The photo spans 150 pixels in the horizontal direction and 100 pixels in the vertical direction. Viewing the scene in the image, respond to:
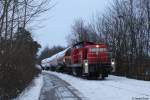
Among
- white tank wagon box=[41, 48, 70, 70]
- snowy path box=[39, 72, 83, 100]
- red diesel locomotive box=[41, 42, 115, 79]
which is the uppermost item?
white tank wagon box=[41, 48, 70, 70]

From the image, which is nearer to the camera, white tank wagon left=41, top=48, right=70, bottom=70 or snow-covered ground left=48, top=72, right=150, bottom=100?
snow-covered ground left=48, top=72, right=150, bottom=100

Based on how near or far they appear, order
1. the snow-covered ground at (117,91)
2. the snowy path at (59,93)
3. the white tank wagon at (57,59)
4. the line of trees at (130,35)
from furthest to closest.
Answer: the white tank wagon at (57,59)
the line of trees at (130,35)
the snowy path at (59,93)
the snow-covered ground at (117,91)

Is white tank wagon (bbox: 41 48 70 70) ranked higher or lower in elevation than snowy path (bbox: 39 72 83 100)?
higher

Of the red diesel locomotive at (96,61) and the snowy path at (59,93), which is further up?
the red diesel locomotive at (96,61)

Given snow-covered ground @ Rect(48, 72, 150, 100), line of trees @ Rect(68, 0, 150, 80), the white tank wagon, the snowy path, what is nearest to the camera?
snow-covered ground @ Rect(48, 72, 150, 100)

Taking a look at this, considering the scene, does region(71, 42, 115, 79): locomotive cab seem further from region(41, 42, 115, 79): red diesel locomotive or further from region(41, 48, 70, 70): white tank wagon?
region(41, 48, 70, 70): white tank wagon

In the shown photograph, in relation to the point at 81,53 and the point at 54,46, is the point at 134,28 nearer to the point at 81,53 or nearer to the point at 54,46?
the point at 81,53

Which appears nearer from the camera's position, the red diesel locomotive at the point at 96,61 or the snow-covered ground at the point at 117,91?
the snow-covered ground at the point at 117,91

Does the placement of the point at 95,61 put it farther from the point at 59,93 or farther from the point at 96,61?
the point at 59,93

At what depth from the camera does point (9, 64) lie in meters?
18.0

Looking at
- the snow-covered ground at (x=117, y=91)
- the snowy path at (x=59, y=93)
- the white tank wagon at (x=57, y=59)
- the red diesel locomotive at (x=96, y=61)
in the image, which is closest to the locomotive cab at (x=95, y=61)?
the red diesel locomotive at (x=96, y=61)

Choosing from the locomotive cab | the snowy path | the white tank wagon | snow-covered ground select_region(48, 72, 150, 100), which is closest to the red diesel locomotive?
the locomotive cab

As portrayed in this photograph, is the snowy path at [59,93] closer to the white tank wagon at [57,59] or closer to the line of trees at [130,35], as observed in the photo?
the line of trees at [130,35]

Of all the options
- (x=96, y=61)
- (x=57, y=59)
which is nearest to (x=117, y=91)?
(x=96, y=61)
